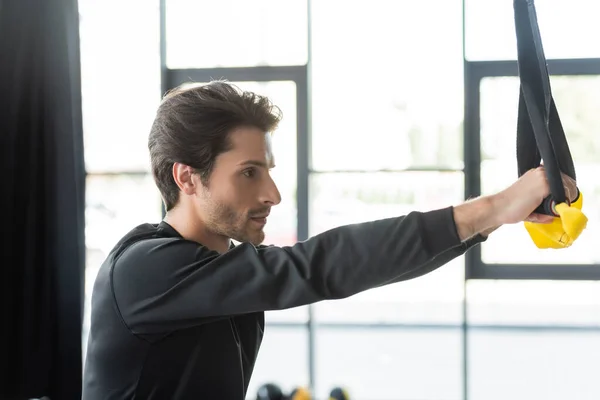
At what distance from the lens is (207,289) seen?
1.15m

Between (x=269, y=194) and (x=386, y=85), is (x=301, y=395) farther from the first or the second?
(x=386, y=85)

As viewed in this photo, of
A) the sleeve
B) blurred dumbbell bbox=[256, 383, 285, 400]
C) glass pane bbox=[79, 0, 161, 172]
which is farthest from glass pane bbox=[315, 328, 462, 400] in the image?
the sleeve

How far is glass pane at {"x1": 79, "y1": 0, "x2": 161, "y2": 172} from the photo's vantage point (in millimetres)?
3824

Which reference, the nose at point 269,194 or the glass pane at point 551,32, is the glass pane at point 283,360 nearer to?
the glass pane at point 551,32

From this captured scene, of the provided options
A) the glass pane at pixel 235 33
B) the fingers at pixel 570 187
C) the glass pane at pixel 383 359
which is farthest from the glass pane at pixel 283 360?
the fingers at pixel 570 187

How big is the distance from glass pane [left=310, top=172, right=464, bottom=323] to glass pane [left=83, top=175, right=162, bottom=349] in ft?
3.08

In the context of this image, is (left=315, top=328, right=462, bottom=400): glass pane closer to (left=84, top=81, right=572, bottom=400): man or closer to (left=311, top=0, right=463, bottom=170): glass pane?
(left=311, top=0, right=463, bottom=170): glass pane

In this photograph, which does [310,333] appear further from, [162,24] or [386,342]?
[162,24]

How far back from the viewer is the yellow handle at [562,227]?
1.07 m

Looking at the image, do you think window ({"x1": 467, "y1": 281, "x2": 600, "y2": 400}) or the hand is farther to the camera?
window ({"x1": 467, "y1": 281, "x2": 600, "y2": 400})

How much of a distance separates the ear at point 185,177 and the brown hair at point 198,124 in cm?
1

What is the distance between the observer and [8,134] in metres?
3.41

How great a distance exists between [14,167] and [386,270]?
2.82 meters

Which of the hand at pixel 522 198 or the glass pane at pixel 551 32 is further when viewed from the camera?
the glass pane at pixel 551 32
